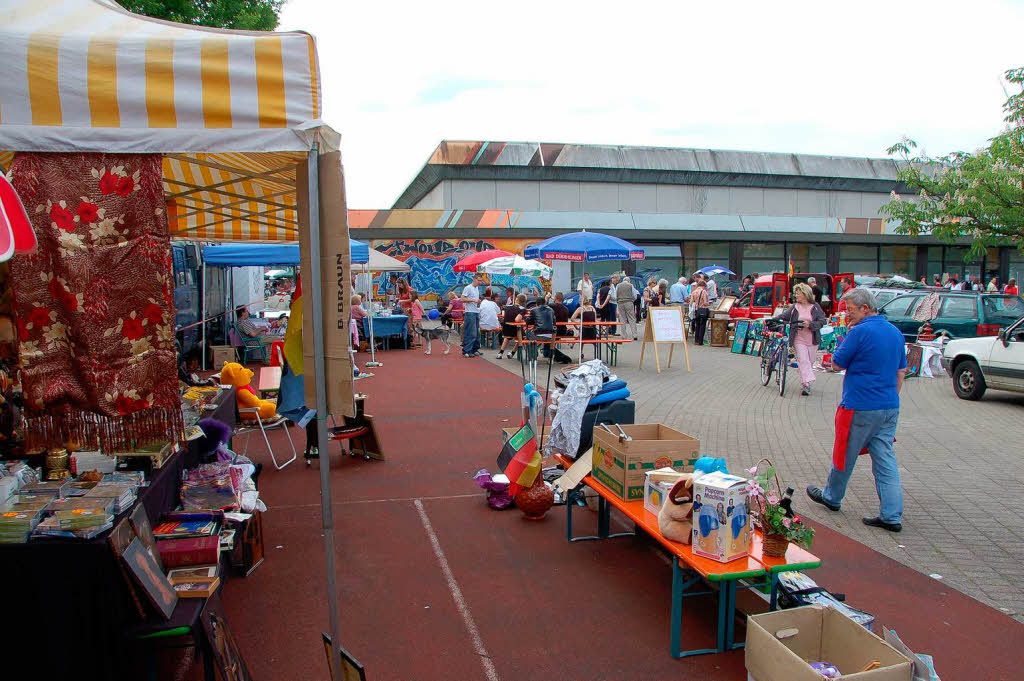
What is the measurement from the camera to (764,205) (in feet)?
129

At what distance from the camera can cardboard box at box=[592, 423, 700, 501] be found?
4859 mm

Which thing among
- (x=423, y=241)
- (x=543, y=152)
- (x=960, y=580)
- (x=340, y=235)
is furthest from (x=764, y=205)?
(x=340, y=235)

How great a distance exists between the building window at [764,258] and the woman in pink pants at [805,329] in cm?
2660

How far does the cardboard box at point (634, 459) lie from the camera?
4859mm

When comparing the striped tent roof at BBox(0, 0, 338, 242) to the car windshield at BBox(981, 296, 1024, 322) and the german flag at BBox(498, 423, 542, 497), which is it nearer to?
the german flag at BBox(498, 423, 542, 497)

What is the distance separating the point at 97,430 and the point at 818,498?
18.8 ft

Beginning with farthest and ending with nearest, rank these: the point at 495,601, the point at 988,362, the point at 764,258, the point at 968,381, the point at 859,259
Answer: the point at 859,259 → the point at 764,258 → the point at 968,381 → the point at 988,362 → the point at 495,601

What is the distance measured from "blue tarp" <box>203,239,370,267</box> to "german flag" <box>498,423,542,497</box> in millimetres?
8593

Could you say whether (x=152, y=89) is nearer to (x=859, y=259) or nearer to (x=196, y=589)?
(x=196, y=589)

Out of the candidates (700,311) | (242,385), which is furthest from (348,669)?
(700,311)

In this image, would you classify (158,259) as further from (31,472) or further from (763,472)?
(763,472)

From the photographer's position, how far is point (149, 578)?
11.6 ft

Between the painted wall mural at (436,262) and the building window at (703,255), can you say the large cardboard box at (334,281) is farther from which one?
the building window at (703,255)

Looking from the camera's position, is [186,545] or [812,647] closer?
[812,647]
